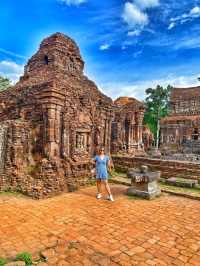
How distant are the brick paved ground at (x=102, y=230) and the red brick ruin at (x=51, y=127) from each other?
110 cm

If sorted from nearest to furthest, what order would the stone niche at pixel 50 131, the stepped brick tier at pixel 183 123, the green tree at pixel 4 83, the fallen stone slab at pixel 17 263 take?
the fallen stone slab at pixel 17 263 < the stone niche at pixel 50 131 < the stepped brick tier at pixel 183 123 < the green tree at pixel 4 83

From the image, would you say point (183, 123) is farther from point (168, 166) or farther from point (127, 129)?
point (168, 166)

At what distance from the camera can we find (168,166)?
11234mm

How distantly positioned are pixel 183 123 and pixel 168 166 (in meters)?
21.4

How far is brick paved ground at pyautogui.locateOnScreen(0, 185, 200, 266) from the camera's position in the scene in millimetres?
3924

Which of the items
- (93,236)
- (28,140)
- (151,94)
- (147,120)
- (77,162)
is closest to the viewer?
(93,236)

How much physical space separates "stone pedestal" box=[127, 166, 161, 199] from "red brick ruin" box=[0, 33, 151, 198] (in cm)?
242

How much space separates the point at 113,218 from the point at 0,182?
4.49 metres

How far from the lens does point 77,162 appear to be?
9.40m

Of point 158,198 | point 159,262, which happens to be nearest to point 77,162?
point 158,198

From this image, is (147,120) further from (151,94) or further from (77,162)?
(77,162)

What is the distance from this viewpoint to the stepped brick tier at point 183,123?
2610 cm

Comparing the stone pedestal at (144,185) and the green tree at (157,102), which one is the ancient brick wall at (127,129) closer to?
the stone pedestal at (144,185)

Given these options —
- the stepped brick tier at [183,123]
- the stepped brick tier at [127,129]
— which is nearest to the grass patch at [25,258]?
the stepped brick tier at [127,129]
